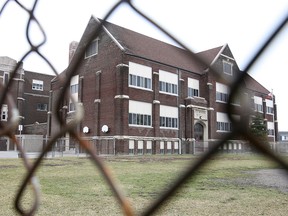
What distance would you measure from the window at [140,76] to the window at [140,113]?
1308mm

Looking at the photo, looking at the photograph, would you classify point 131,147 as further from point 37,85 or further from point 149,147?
point 37,85

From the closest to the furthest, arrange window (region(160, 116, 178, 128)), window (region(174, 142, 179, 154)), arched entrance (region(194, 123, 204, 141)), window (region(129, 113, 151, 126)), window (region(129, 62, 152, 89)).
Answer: window (region(129, 113, 151, 126)), window (region(129, 62, 152, 89)), window (region(160, 116, 178, 128)), window (region(174, 142, 179, 154)), arched entrance (region(194, 123, 204, 141))

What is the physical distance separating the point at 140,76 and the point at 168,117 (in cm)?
421

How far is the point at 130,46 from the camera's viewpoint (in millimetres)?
26328

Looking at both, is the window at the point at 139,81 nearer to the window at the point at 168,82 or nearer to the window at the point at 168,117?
the window at the point at 168,82

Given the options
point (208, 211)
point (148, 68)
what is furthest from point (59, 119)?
point (148, 68)

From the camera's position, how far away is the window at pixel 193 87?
29.6m

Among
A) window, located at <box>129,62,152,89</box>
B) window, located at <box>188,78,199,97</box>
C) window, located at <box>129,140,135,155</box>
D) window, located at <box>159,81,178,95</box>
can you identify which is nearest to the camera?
window, located at <box>129,140,135,155</box>

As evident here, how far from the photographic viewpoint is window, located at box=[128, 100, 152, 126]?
984 inches

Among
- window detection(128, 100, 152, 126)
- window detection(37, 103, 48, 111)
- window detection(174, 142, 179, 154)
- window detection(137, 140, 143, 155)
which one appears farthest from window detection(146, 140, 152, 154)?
window detection(37, 103, 48, 111)

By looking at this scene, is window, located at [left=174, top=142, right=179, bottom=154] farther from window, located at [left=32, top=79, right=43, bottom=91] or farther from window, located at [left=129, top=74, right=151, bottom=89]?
window, located at [left=32, top=79, right=43, bottom=91]

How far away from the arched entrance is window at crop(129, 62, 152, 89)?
20.4 ft

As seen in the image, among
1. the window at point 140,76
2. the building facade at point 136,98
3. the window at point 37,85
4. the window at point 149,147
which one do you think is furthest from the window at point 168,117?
the window at point 37,85

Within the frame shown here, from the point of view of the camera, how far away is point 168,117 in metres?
27.7
